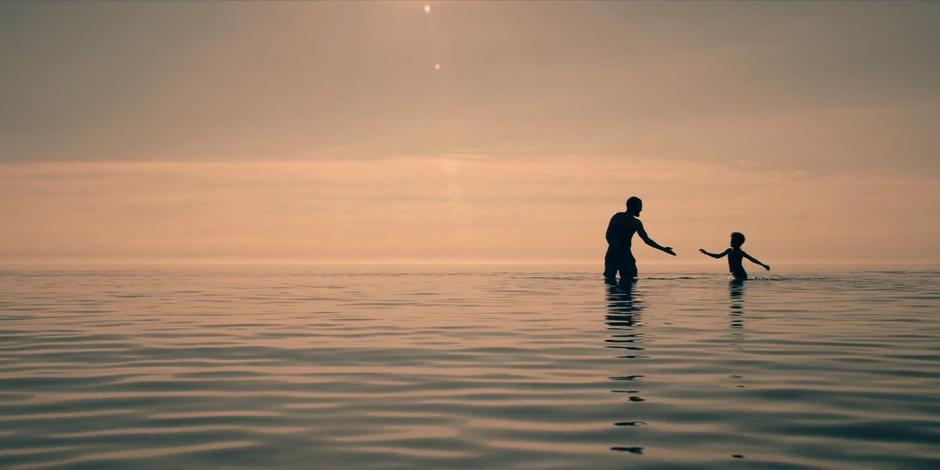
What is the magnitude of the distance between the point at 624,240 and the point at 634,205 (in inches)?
55.6

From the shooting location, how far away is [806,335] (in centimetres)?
1232

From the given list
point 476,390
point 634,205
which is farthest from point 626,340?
point 634,205

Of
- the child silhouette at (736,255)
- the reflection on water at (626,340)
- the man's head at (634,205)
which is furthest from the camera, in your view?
the child silhouette at (736,255)

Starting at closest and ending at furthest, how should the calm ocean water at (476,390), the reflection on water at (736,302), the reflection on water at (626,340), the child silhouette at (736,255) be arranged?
the calm ocean water at (476,390)
the reflection on water at (626,340)
the reflection on water at (736,302)
the child silhouette at (736,255)

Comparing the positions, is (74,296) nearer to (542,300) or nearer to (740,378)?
(542,300)

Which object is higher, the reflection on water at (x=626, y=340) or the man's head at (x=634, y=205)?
the man's head at (x=634, y=205)

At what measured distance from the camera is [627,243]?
85.8ft

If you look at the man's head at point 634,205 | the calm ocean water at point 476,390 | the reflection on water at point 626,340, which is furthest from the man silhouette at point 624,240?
the calm ocean water at point 476,390

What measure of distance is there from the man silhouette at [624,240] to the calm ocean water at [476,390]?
9159 millimetres

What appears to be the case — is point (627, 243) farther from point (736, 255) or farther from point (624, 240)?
point (736, 255)

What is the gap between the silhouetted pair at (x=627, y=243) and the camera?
2531 cm

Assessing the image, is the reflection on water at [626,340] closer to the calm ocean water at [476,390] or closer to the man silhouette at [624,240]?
the calm ocean water at [476,390]

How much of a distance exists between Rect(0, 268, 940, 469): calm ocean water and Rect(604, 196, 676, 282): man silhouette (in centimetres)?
A: 916

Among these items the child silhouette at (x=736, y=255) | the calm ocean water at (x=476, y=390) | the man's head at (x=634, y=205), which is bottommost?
the calm ocean water at (x=476, y=390)
